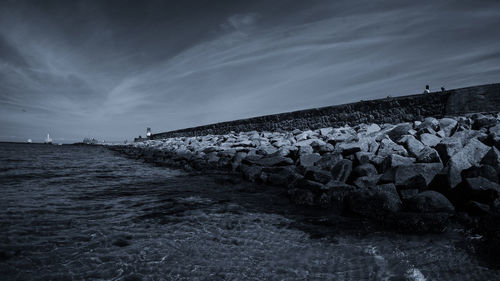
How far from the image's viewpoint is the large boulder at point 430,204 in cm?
252

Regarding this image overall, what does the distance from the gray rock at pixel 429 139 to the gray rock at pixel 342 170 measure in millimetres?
1423

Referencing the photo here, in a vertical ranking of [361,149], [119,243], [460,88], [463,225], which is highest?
[460,88]

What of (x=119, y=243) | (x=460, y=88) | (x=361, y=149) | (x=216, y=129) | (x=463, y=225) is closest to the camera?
(x=119, y=243)

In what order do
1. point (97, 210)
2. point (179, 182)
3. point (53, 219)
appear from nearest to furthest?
point (53, 219)
point (97, 210)
point (179, 182)

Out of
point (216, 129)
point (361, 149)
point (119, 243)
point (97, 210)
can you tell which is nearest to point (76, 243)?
point (119, 243)

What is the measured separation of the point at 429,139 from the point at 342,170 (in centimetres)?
174

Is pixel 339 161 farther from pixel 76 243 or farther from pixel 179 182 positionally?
pixel 76 243

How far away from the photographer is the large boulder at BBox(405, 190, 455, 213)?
252 centimetres

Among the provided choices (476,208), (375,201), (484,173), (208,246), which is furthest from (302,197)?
(484,173)

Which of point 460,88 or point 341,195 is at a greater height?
point 460,88

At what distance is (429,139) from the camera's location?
4227 mm

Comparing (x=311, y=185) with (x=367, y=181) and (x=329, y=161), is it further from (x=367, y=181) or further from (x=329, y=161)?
(x=329, y=161)

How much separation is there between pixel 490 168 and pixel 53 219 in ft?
15.4

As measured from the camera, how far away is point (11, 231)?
92.7 inches
